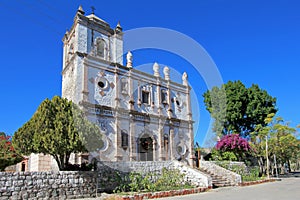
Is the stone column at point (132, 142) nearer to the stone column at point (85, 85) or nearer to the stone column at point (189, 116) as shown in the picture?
the stone column at point (85, 85)

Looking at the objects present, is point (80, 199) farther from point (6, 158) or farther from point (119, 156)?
point (119, 156)

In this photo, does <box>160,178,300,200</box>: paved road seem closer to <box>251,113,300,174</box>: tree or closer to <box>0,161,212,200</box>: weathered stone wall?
<box>0,161,212,200</box>: weathered stone wall

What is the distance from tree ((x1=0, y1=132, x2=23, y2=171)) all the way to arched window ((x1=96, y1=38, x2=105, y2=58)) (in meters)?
8.87

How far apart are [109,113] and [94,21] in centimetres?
674

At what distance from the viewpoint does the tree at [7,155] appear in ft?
36.0

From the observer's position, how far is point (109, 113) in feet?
56.2

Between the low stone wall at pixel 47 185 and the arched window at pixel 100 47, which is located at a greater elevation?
the arched window at pixel 100 47

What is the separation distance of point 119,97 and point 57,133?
8.07 m

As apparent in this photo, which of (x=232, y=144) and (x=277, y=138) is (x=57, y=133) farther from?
(x=277, y=138)

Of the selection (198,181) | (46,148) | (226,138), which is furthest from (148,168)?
(226,138)

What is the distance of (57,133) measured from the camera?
1032cm

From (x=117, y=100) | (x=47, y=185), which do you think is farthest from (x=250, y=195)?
(x=117, y=100)

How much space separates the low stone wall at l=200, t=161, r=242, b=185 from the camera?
15.5m

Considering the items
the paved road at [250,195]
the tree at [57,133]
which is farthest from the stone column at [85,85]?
the paved road at [250,195]
